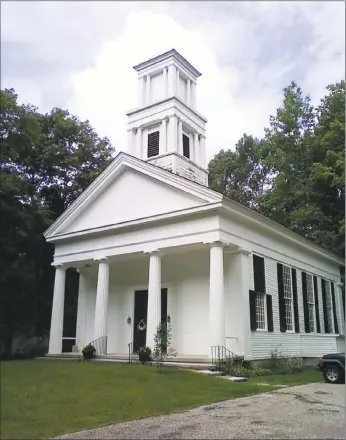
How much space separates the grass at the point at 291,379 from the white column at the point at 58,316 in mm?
9992

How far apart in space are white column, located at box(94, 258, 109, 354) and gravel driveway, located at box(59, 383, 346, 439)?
10.4 m

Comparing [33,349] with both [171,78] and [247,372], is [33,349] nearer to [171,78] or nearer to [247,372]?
[247,372]

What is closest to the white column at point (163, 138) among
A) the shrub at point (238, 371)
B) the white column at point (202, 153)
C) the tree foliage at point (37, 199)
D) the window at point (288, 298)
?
the white column at point (202, 153)

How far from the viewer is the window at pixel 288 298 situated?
18609 mm

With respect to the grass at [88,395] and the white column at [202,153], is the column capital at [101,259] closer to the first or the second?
the grass at [88,395]

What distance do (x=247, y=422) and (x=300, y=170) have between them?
9804mm

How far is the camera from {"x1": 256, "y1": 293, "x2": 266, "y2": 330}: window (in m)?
17.7

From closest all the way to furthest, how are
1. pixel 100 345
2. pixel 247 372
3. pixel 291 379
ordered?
1. pixel 291 379
2. pixel 247 372
3. pixel 100 345

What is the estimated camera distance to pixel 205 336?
17766mm

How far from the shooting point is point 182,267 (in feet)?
63.5

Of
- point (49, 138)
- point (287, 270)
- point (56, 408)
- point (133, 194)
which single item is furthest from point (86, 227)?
point (56, 408)

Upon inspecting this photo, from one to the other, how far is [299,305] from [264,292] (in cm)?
207

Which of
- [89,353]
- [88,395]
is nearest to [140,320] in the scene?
[89,353]

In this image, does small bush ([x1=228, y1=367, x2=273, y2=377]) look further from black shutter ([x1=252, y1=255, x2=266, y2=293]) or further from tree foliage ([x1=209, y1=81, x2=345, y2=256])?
tree foliage ([x1=209, y1=81, x2=345, y2=256])
